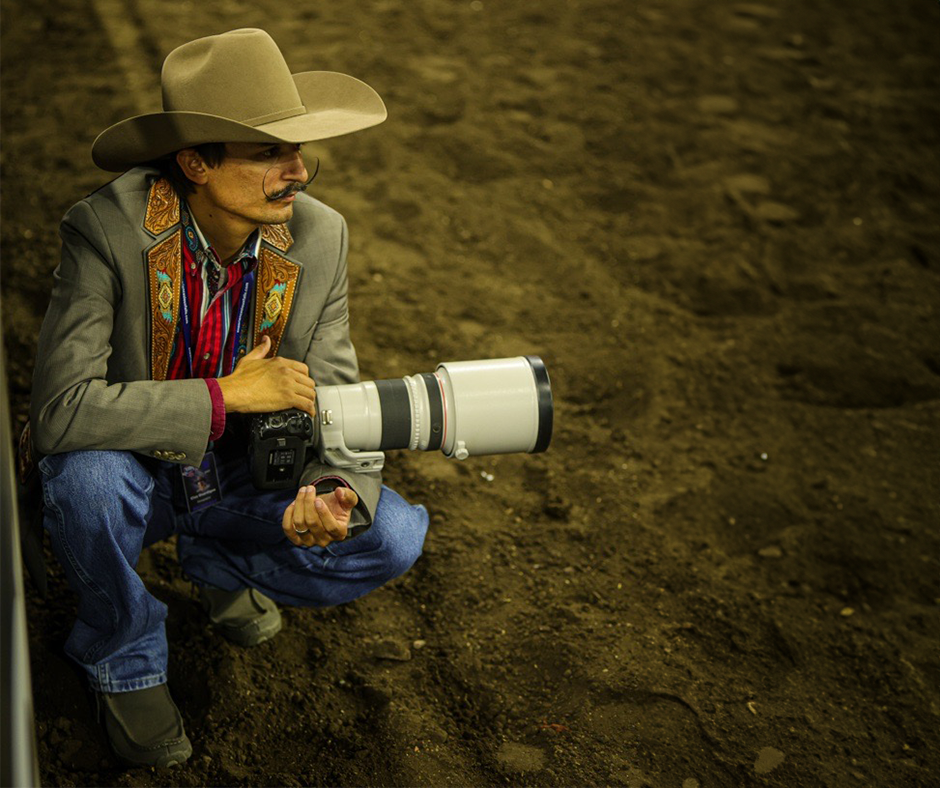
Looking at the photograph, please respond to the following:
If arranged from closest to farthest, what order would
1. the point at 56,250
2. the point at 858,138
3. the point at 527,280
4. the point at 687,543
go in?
the point at 687,543
the point at 56,250
the point at 527,280
the point at 858,138

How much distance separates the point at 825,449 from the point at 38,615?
2.08m

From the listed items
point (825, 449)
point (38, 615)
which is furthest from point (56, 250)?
point (825, 449)

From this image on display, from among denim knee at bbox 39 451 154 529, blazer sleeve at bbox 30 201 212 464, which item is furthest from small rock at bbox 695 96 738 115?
denim knee at bbox 39 451 154 529

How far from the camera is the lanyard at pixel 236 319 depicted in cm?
210

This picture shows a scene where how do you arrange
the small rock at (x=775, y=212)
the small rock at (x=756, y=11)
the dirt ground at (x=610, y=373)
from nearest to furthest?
1. the dirt ground at (x=610, y=373)
2. the small rock at (x=775, y=212)
3. the small rock at (x=756, y=11)

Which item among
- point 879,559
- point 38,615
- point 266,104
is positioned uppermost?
point 266,104

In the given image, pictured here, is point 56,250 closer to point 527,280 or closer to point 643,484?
point 527,280

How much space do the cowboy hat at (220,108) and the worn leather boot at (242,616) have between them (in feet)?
2.98

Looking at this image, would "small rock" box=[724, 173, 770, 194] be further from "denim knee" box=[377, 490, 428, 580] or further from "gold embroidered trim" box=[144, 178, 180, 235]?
"gold embroidered trim" box=[144, 178, 180, 235]

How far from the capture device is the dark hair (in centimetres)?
203

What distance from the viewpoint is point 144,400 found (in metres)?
1.96

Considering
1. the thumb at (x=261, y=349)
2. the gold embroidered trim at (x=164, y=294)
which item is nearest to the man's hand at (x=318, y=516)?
the thumb at (x=261, y=349)

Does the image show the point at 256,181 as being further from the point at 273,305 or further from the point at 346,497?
the point at 346,497

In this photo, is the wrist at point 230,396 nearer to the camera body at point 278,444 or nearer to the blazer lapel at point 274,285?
the camera body at point 278,444
